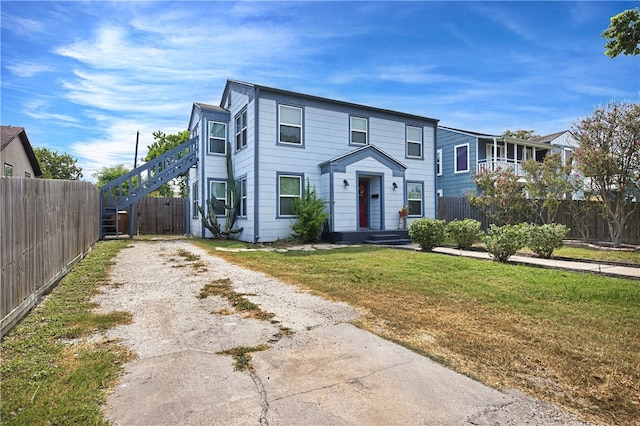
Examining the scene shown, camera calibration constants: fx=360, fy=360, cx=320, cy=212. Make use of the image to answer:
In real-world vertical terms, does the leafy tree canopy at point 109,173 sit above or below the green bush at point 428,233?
above

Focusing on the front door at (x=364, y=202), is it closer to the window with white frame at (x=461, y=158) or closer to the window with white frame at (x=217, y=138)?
the window with white frame at (x=217, y=138)

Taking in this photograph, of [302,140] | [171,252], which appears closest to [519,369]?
[171,252]

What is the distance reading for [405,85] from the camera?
17.8m

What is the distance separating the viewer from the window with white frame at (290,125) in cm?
1321

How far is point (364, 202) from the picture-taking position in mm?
14883

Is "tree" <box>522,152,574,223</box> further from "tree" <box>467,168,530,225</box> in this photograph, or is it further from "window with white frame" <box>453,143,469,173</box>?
"window with white frame" <box>453,143,469,173</box>

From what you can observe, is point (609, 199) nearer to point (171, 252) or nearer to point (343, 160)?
point (343, 160)

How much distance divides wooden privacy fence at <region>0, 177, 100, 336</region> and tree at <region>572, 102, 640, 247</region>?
15.0m

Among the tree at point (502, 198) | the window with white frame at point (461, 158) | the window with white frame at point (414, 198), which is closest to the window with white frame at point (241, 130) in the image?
the window with white frame at point (414, 198)

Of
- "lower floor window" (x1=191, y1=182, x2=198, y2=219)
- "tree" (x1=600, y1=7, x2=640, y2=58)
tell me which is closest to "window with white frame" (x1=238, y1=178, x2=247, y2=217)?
"lower floor window" (x1=191, y1=182, x2=198, y2=219)

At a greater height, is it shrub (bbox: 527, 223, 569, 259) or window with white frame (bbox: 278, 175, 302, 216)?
window with white frame (bbox: 278, 175, 302, 216)

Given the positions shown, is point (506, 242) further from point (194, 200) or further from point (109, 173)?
point (109, 173)

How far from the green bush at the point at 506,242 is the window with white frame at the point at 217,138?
448 inches

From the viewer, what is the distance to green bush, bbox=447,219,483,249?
10789 millimetres
